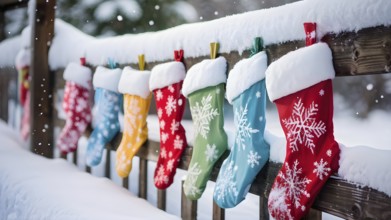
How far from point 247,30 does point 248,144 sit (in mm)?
549

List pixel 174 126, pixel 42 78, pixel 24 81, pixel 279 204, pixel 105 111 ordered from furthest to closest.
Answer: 1. pixel 24 81
2. pixel 42 78
3. pixel 105 111
4. pixel 174 126
5. pixel 279 204

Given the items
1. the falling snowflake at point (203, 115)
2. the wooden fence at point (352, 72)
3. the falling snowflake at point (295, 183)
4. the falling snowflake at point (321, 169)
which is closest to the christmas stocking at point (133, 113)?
the falling snowflake at point (203, 115)

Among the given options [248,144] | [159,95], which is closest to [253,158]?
[248,144]

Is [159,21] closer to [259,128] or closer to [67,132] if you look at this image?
[67,132]

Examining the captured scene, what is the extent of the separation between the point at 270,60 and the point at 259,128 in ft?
1.03

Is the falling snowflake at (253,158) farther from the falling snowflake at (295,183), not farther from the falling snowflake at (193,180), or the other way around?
the falling snowflake at (193,180)

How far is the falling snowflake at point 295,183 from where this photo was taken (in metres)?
1.49

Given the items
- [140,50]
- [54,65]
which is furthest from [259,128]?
[54,65]

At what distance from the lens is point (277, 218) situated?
1.58 m

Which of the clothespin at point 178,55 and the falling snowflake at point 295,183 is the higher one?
the clothespin at point 178,55

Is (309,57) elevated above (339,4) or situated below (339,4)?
below

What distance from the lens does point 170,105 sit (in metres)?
2.30

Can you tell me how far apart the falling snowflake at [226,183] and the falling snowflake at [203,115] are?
0.79 ft

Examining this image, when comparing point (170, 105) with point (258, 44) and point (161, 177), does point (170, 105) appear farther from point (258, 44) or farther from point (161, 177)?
point (258, 44)
